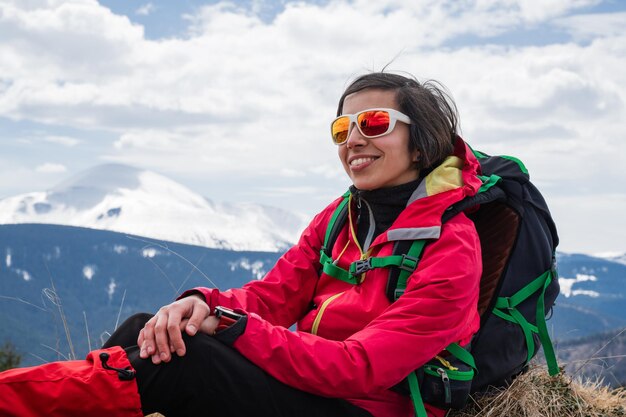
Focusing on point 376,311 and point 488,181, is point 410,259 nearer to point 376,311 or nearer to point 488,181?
point 376,311

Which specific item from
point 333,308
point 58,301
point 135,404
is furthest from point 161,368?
point 58,301

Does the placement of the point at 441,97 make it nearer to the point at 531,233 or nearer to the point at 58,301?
the point at 531,233

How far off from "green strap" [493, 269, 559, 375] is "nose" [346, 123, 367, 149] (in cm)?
132

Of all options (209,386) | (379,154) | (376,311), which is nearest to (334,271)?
(376,311)

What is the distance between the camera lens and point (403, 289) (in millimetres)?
3697

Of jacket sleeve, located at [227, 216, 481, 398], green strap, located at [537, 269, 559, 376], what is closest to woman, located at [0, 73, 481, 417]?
jacket sleeve, located at [227, 216, 481, 398]

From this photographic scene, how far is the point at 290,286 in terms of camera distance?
4547 mm

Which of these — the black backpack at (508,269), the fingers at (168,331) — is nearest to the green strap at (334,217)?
the black backpack at (508,269)

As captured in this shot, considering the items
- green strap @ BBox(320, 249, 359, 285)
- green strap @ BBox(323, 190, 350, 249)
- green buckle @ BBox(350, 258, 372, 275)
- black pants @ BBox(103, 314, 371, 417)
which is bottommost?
black pants @ BBox(103, 314, 371, 417)

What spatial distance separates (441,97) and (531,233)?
3.48 feet

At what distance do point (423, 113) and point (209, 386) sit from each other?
81.8 inches

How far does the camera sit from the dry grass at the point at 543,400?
4.86 metres

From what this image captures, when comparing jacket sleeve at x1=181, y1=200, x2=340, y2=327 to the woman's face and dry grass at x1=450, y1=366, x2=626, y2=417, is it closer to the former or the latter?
the woman's face

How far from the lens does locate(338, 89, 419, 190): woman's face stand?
13.6ft
